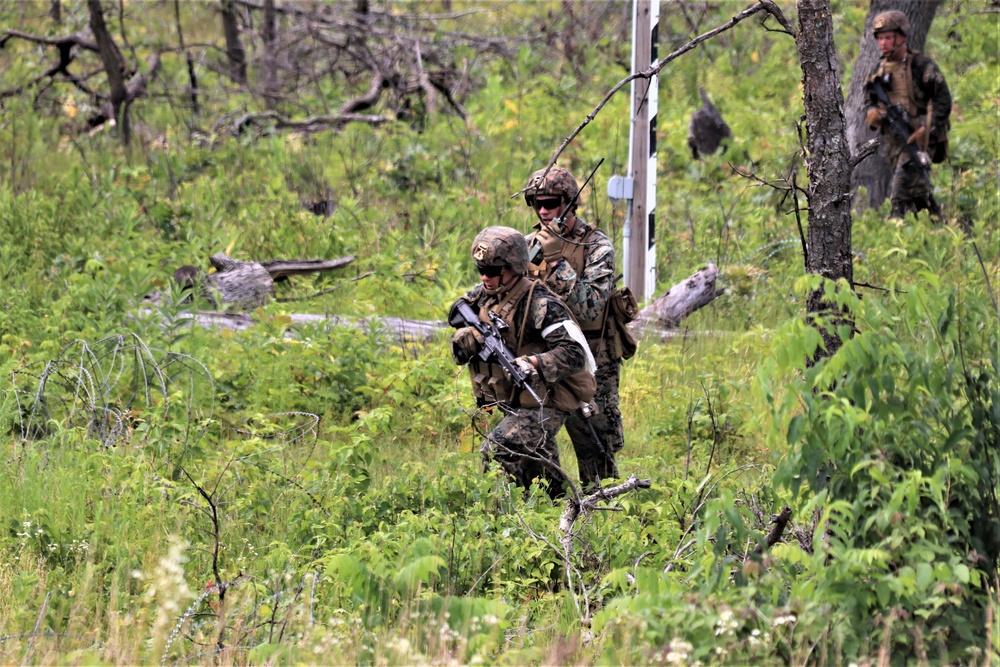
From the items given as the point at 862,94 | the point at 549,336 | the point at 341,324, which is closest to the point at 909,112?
the point at 862,94

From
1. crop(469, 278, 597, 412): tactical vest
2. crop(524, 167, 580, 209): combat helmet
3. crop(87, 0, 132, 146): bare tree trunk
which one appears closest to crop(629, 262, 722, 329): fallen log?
crop(524, 167, 580, 209): combat helmet

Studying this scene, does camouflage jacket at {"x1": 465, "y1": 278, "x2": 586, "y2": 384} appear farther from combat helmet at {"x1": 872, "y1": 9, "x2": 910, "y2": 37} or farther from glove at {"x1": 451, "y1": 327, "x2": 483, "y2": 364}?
combat helmet at {"x1": 872, "y1": 9, "x2": 910, "y2": 37}

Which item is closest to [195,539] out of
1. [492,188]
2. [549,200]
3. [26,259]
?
[549,200]

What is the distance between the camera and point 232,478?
5984 mm

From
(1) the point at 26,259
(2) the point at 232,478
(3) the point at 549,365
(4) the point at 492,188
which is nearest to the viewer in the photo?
(3) the point at 549,365

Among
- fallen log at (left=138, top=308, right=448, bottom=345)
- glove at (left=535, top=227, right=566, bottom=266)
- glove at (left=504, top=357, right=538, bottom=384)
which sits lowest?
fallen log at (left=138, top=308, right=448, bottom=345)

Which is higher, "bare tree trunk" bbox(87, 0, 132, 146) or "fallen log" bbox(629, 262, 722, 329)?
"bare tree trunk" bbox(87, 0, 132, 146)

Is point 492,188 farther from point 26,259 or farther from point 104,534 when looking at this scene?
point 104,534

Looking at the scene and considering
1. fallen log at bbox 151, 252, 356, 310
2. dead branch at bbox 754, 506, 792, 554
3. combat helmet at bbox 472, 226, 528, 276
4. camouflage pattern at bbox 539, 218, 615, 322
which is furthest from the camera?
fallen log at bbox 151, 252, 356, 310

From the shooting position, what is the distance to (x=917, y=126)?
11023mm

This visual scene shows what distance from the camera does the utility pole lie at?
8.91 m

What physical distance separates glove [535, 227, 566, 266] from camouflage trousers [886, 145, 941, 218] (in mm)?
6106

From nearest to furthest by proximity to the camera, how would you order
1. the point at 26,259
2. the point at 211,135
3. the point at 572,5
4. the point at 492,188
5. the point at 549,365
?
the point at 549,365 → the point at 26,259 → the point at 492,188 → the point at 211,135 → the point at 572,5

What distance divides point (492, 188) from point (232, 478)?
6.68 metres
